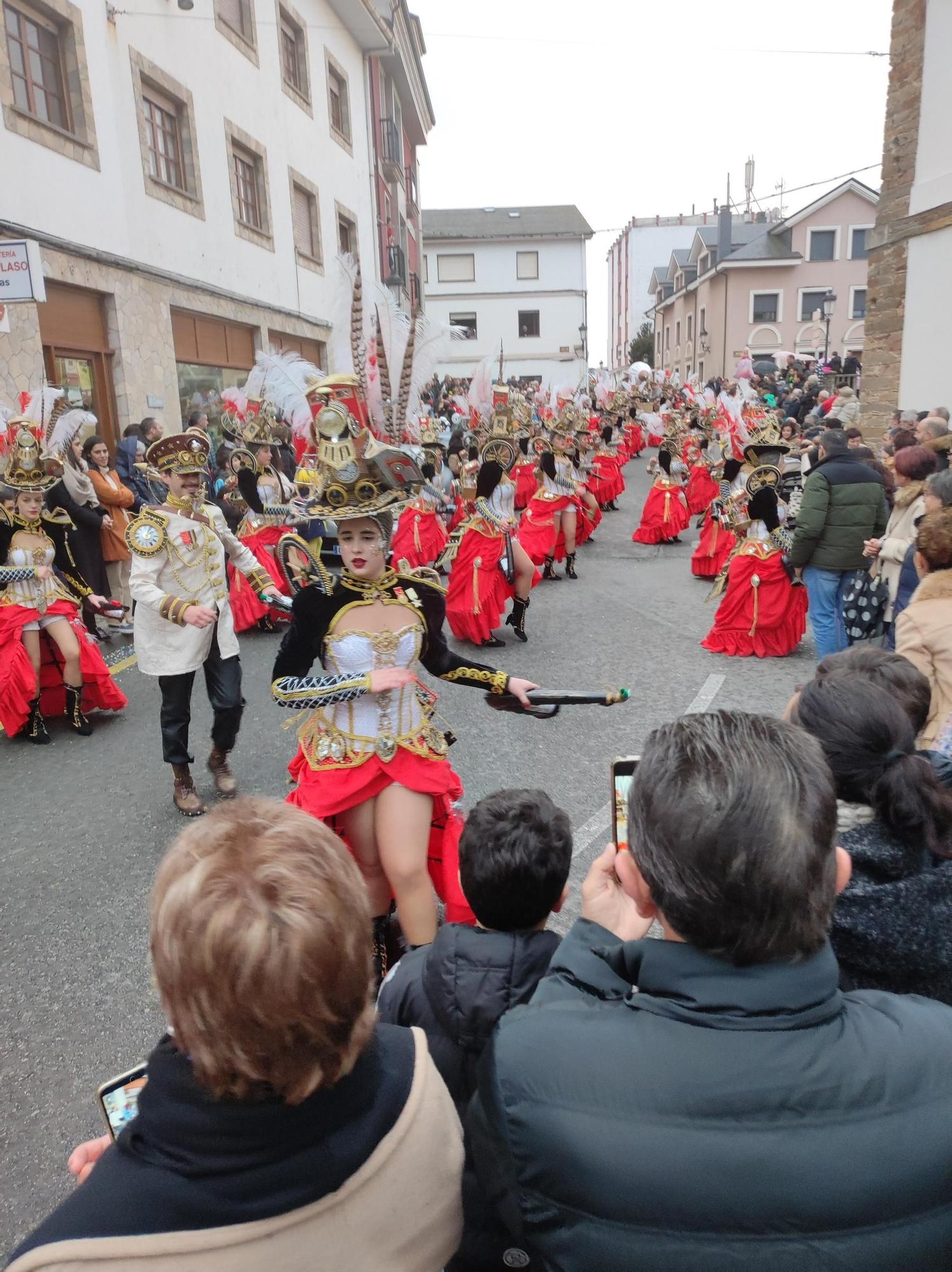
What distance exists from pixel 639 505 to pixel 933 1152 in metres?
19.0

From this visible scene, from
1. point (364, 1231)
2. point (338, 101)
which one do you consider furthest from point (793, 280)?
point (364, 1231)

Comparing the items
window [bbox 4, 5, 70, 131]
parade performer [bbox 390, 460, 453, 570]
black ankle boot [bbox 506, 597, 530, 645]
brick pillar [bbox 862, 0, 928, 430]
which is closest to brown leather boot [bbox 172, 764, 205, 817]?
black ankle boot [bbox 506, 597, 530, 645]

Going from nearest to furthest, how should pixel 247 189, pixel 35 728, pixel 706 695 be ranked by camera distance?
pixel 35 728 → pixel 706 695 → pixel 247 189

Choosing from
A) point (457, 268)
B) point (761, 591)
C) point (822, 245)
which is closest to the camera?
point (761, 591)

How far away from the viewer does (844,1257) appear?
1058 mm

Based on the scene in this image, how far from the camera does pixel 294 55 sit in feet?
63.2

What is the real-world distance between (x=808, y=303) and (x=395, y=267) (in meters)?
27.6

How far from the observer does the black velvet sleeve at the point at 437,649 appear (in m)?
3.34

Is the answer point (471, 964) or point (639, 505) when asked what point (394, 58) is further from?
point (471, 964)

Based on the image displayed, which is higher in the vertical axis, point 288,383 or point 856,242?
point 856,242

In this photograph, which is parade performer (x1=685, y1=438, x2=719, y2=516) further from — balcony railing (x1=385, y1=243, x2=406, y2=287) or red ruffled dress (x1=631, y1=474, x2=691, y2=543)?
balcony railing (x1=385, y1=243, x2=406, y2=287)

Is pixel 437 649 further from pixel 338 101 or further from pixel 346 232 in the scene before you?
pixel 338 101

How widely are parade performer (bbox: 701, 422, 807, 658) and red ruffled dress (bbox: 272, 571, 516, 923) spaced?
16.4 feet

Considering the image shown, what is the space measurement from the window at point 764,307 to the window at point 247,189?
34846mm
